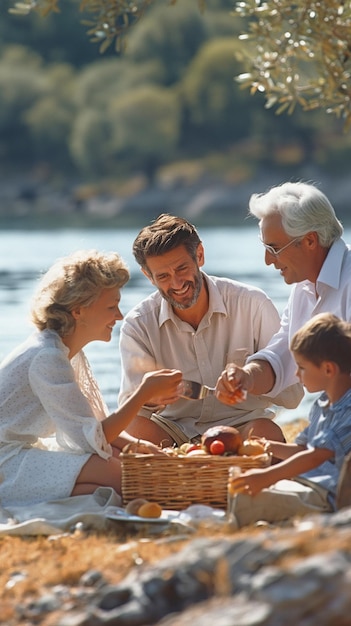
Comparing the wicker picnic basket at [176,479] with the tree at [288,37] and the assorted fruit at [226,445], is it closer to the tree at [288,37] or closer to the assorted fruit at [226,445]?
the assorted fruit at [226,445]

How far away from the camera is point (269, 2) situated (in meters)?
7.16

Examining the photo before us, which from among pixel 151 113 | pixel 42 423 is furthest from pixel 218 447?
pixel 151 113

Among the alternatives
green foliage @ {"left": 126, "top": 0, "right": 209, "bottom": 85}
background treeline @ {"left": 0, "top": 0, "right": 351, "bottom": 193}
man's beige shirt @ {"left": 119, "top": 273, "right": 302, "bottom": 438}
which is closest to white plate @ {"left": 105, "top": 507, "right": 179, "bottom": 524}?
man's beige shirt @ {"left": 119, "top": 273, "right": 302, "bottom": 438}

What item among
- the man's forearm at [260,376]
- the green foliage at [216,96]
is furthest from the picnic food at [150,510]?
the green foliage at [216,96]

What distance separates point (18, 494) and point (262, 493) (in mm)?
1179

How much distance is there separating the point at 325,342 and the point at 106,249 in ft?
77.8

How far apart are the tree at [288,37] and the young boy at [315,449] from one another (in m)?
2.74

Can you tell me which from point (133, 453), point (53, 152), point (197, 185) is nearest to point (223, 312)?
point (133, 453)

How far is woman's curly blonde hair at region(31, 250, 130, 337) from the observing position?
16.8 ft

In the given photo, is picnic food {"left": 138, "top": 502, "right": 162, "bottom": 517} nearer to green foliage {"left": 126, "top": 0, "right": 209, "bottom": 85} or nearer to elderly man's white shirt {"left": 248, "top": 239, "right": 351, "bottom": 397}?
elderly man's white shirt {"left": 248, "top": 239, "right": 351, "bottom": 397}

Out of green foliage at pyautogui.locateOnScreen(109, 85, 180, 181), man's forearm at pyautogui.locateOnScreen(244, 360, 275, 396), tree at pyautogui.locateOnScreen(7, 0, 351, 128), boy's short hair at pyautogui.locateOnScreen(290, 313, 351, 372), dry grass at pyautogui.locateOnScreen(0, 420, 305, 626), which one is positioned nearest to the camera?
dry grass at pyautogui.locateOnScreen(0, 420, 305, 626)

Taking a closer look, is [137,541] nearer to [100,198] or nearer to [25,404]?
[25,404]

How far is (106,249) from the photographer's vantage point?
2783 centimetres

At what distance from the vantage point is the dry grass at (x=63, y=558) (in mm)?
3742
